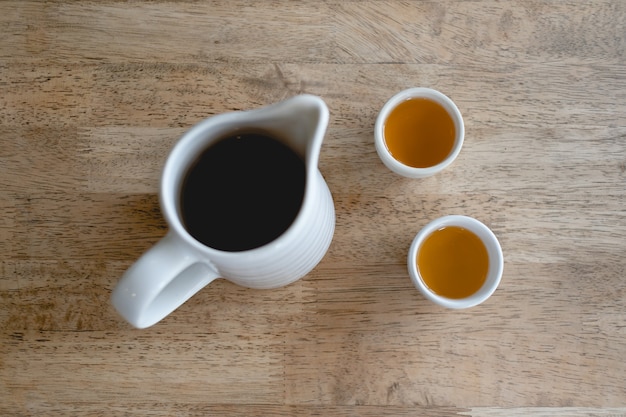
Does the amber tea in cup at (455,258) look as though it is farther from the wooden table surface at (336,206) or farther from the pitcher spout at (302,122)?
the pitcher spout at (302,122)

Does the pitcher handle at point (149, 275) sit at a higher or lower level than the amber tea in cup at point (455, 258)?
higher

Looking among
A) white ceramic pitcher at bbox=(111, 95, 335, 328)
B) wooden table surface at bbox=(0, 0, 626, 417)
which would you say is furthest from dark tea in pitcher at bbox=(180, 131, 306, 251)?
wooden table surface at bbox=(0, 0, 626, 417)

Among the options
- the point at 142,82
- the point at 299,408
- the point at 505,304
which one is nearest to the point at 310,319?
the point at 299,408

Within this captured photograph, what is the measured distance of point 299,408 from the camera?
78 centimetres

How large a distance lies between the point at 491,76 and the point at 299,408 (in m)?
0.46

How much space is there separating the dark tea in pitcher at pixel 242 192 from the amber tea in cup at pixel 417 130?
0.16 m

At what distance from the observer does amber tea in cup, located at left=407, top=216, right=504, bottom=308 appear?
750mm

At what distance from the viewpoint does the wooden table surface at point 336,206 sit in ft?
2.55

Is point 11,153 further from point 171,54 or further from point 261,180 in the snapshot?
point 261,180

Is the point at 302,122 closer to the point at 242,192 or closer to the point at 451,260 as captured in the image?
the point at 242,192

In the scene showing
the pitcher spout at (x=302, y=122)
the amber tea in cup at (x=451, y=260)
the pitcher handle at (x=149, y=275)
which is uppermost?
the pitcher spout at (x=302, y=122)

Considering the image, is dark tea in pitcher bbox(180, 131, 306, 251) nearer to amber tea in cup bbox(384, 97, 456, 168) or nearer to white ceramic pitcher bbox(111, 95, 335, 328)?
white ceramic pitcher bbox(111, 95, 335, 328)

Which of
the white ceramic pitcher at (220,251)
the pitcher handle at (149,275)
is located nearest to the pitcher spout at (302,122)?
the white ceramic pitcher at (220,251)

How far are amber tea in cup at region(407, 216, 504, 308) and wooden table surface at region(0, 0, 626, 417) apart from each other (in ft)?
0.10
